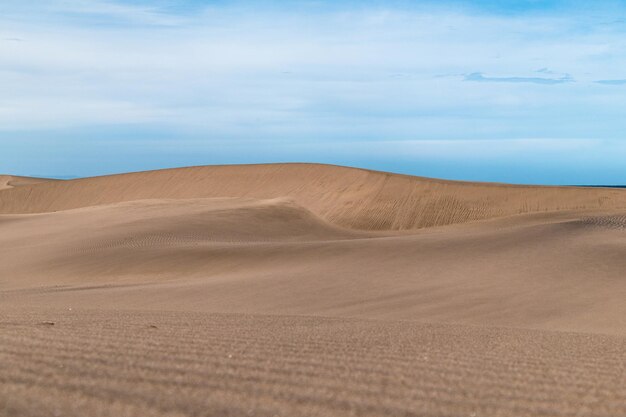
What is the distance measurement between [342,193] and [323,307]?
87.1ft

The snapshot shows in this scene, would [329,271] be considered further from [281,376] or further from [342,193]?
[342,193]

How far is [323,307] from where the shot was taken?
1305 cm

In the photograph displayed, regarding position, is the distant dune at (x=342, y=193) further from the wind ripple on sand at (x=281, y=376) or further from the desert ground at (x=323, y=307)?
the wind ripple on sand at (x=281, y=376)

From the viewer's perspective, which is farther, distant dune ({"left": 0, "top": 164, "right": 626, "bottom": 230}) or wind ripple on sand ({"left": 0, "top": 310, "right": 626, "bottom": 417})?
distant dune ({"left": 0, "top": 164, "right": 626, "bottom": 230})

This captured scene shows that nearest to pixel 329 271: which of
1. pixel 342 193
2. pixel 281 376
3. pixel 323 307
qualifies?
pixel 323 307

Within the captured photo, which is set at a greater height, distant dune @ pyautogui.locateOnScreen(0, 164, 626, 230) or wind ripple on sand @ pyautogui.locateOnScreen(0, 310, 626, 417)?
distant dune @ pyautogui.locateOnScreen(0, 164, 626, 230)

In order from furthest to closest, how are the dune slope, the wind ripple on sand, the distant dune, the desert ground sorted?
the distant dune → the dune slope → the desert ground → the wind ripple on sand

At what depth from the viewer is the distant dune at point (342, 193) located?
34094 mm

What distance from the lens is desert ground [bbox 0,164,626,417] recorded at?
3.80m

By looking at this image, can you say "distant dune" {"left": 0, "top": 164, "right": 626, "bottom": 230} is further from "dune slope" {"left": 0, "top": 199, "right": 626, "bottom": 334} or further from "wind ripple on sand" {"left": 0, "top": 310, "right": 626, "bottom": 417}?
"wind ripple on sand" {"left": 0, "top": 310, "right": 626, "bottom": 417}

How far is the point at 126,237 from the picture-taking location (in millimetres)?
21922

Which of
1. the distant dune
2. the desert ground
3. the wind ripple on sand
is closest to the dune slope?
the desert ground

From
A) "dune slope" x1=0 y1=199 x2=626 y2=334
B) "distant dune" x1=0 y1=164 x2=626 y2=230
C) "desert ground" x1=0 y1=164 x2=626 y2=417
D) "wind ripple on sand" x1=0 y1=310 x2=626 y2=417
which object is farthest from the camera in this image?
"distant dune" x1=0 y1=164 x2=626 y2=230

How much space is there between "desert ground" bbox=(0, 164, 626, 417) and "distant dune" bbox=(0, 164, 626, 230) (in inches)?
6.8
